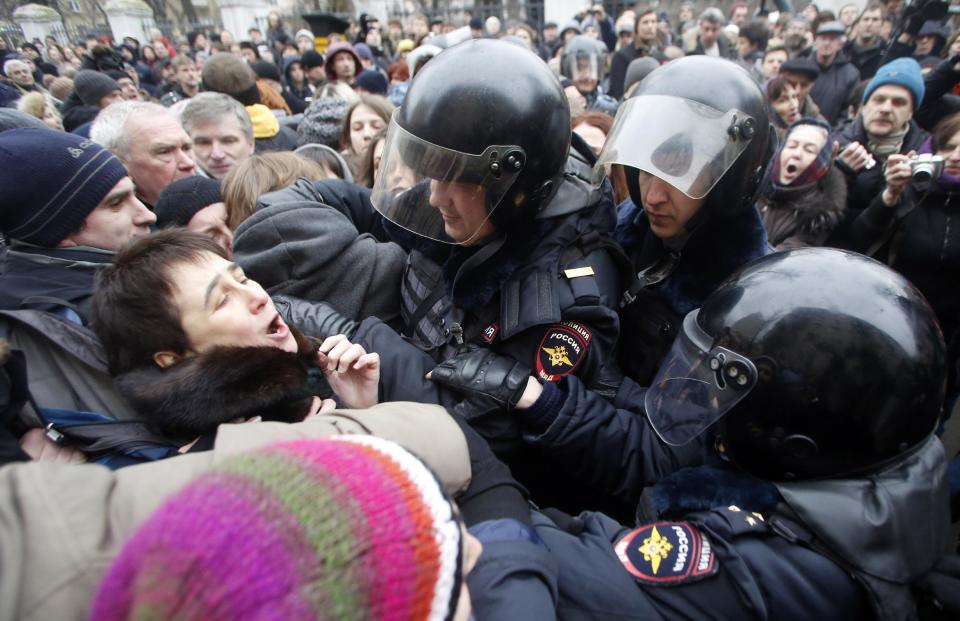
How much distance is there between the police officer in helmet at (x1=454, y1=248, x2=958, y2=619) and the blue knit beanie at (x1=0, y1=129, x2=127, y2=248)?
1.80 meters

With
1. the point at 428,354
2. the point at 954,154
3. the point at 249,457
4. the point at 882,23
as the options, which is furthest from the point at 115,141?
the point at 882,23

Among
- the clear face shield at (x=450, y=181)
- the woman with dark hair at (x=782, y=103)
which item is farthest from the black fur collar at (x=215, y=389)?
the woman with dark hair at (x=782, y=103)

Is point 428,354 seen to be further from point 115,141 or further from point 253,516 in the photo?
point 115,141

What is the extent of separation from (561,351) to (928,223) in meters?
2.46

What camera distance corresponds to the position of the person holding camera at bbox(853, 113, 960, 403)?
103 inches

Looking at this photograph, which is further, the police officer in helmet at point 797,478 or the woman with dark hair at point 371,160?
the woman with dark hair at point 371,160

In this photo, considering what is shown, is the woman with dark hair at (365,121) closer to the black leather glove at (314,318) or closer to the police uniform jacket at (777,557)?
the black leather glove at (314,318)

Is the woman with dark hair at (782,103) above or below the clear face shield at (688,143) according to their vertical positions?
below

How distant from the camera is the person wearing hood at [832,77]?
536 centimetres

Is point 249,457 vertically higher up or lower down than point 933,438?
higher up

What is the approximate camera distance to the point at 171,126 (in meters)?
2.64

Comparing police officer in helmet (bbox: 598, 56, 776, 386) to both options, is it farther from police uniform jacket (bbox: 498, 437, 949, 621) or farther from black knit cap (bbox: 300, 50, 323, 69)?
black knit cap (bbox: 300, 50, 323, 69)

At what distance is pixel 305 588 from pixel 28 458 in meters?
1.06

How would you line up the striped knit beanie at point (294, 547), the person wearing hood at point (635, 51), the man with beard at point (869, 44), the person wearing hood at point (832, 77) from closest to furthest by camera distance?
the striped knit beanie at point (294, 547) → the person wearing hood at point (832, 77) → the man with beard at point (869, 44) → the person wearing hood at point (635, 51)
